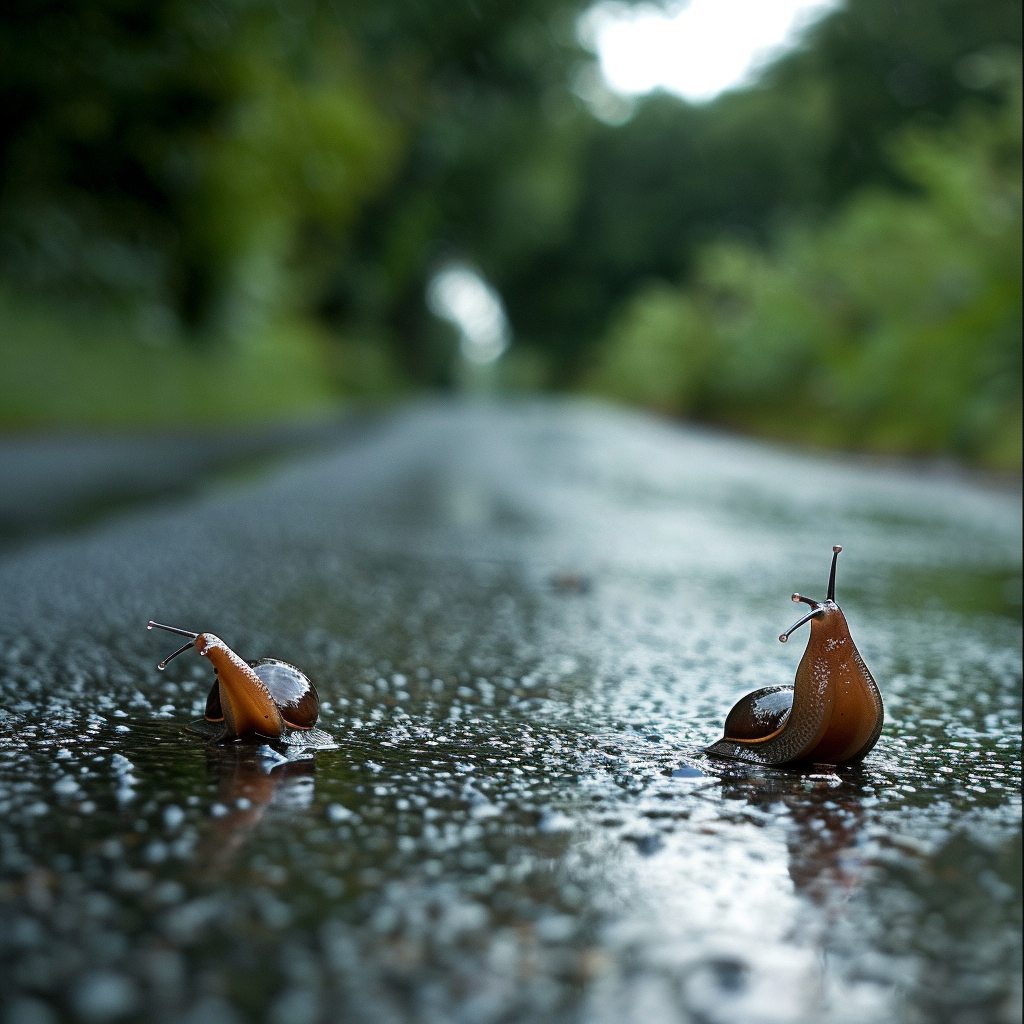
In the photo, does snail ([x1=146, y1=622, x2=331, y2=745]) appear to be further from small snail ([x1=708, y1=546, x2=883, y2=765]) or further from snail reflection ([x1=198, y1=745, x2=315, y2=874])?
small snail ([x1=708, y1=546, x2=883, y2=765])

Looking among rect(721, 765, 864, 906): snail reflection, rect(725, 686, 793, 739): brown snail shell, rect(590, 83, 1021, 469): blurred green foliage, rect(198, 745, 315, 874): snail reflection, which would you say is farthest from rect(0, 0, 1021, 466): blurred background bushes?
rect(198, 745, 315, 874): snail reflection

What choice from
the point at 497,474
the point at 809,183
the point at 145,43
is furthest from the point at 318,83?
the point at 809,183

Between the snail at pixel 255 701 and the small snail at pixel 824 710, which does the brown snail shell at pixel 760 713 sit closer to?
the small snail at pixel 824 710

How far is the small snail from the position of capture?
2248 millimetres

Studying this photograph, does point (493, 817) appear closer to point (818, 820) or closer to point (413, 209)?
point (818, 820)

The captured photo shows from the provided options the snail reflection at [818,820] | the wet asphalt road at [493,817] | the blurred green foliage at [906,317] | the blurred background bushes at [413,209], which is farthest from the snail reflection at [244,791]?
the blurred background bushes at [413,209]

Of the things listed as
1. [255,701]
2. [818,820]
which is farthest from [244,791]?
[818,820]

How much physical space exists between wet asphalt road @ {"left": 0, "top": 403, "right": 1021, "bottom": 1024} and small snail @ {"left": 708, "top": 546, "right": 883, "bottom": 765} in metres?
0.05

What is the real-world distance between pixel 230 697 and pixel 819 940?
45.6 inches

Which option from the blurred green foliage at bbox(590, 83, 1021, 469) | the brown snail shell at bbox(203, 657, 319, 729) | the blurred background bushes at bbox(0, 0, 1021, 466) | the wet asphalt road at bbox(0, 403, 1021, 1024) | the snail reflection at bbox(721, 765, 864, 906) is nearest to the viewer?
the wet asphalt road at bbox(0, 403, 1021, 1024)

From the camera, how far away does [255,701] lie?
2.34 meters

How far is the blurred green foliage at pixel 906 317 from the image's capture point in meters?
12.5

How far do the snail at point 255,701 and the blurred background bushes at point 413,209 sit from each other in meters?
10.8

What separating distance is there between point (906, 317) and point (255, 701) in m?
13.6
